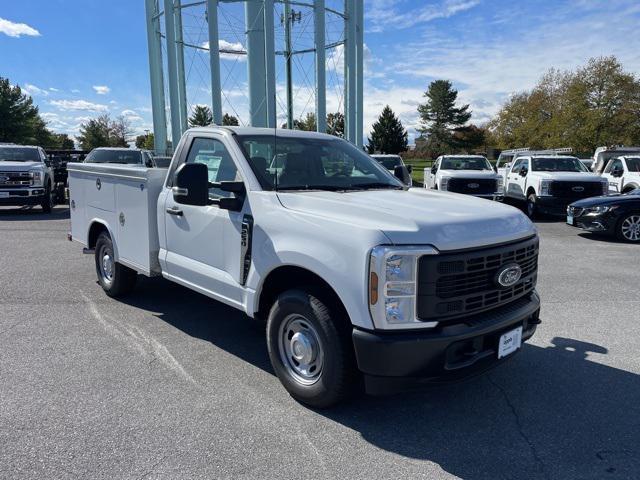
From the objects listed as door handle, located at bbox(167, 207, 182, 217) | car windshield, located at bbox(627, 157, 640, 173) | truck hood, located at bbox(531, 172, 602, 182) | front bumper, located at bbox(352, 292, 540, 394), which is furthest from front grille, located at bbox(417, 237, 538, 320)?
car windshield, located at bbox(627, 157, 640, 173)

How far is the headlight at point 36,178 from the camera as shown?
48.7 ft

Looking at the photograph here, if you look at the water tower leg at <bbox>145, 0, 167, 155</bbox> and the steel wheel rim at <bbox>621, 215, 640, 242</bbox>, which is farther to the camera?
the water tower leg at <bbox>145, 0, 167, 155</bbox>

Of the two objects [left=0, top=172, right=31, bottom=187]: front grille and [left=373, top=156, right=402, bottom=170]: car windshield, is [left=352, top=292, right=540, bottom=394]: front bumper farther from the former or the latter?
[left=373, top=156, right=402, bottom=170]: car windshield

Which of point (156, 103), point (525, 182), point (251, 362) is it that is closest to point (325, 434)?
point (251, 362)

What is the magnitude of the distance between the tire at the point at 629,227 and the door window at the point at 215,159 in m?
9.87

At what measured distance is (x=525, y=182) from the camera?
645 inches

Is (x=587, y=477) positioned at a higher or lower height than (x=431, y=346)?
lower

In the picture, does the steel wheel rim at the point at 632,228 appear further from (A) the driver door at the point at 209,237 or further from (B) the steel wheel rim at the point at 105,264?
(B) the steel wheel rim at the point at 105,264

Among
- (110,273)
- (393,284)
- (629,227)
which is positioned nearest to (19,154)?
(110,273)

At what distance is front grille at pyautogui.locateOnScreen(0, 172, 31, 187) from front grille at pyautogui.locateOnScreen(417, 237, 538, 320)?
15.0 m

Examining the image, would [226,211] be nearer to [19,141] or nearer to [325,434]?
[325,434]

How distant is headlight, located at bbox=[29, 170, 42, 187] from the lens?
48.7 feet

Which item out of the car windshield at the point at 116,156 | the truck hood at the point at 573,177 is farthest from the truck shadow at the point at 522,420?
the car windshield at the point at 116,156

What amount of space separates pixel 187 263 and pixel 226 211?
83cm
